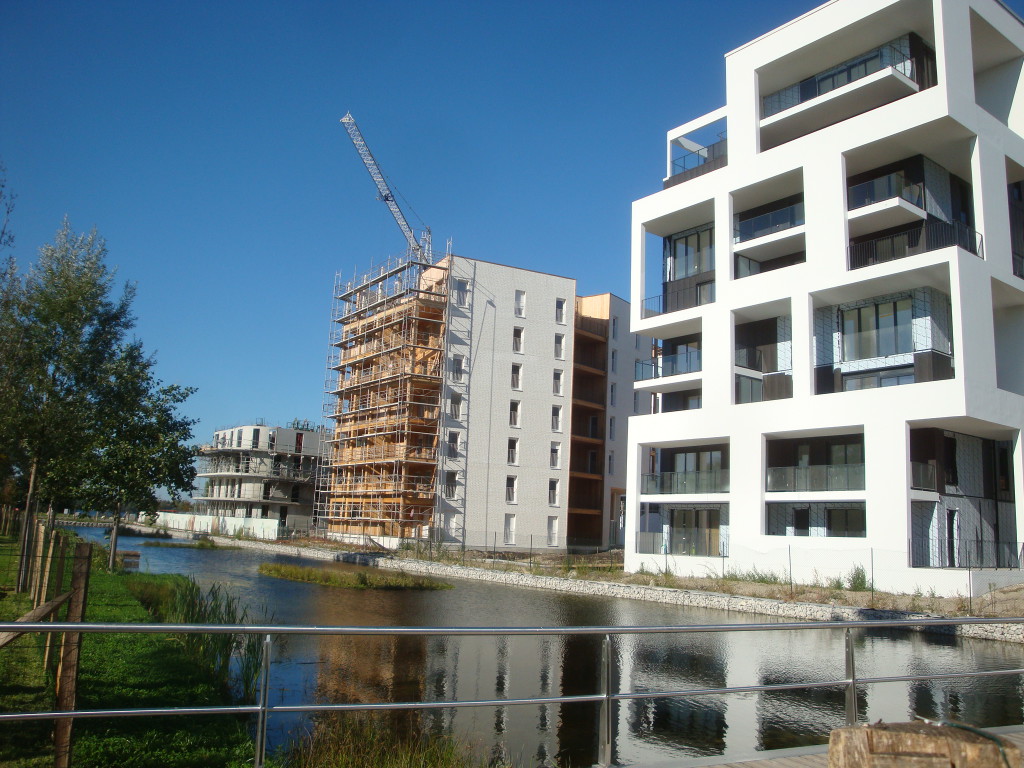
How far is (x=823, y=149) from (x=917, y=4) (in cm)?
569

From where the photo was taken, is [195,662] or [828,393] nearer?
[195,662]

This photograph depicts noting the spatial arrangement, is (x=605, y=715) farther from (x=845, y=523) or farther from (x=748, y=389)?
(x=748, y=389)

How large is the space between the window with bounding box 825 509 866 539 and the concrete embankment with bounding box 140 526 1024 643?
699cm

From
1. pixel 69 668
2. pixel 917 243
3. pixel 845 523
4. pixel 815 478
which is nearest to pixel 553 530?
pixel 845 523

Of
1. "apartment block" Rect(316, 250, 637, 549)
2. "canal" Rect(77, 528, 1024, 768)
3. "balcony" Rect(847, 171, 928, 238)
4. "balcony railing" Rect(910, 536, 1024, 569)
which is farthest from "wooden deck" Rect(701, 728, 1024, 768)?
"apartment block" Rect(316, 250, 637, 549)

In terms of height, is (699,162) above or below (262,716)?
above

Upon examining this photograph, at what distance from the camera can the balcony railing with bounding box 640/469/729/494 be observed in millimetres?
31797

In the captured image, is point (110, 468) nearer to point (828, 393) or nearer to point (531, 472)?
point (828, 393)

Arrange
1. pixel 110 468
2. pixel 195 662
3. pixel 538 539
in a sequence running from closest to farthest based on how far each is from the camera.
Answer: pixel 195 662
pixel 110 468
pixel 538 539

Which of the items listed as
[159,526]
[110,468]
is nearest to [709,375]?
[110,468]

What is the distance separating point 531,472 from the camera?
2057 inches

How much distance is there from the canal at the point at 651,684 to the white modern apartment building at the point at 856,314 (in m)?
9.85

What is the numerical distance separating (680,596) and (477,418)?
92.2 ft

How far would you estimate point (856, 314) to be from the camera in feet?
98.9
